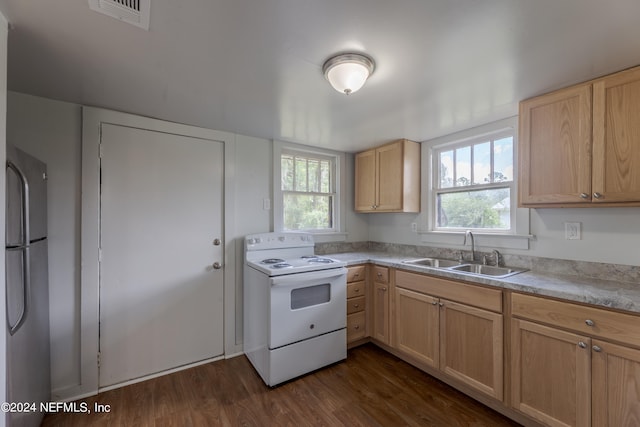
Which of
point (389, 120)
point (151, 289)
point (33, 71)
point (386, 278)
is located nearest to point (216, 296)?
point (151, 289)

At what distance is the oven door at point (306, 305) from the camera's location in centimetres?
211

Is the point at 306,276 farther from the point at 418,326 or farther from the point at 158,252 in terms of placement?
the point at 158,252

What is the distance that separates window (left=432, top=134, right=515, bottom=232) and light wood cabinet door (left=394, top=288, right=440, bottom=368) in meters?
0.90

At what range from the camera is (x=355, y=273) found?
8.86 ft

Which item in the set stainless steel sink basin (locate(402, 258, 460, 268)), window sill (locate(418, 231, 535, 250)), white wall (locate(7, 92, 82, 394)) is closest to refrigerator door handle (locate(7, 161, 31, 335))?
white wall (locate(7, 92, 82, 394))

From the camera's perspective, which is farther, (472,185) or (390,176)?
(390,176)

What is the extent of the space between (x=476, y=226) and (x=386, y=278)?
0.98 meters

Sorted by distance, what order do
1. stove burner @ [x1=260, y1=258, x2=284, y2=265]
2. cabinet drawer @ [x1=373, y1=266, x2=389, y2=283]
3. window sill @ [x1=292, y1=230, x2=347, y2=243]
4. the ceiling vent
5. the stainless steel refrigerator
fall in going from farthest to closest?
1. window sill @ [x1=292, y1=230, x2=347, y2=243]
2. cabinet drawer @ [x1=373, y1=266, x2=389, y2=283]
3. stove burner @ [x1=260, y1=258, x2=284, y2=265]
4. the stainless steel refrigerator
5. the ceiling vent

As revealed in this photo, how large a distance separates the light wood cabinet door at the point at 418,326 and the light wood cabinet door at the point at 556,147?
1.04 meters

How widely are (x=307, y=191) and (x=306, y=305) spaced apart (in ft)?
4.47

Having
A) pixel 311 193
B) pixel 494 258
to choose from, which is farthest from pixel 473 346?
pixel 311 193

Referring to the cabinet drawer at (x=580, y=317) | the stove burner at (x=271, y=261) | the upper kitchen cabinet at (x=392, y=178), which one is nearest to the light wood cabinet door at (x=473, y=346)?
the cabinet drawer at (x=580, y=317)

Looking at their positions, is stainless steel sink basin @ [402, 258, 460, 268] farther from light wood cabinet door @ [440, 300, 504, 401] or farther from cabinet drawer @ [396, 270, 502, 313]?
light wood cabinet door @ [440, 300, 504, 401]

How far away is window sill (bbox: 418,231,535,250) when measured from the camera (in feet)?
7.14
